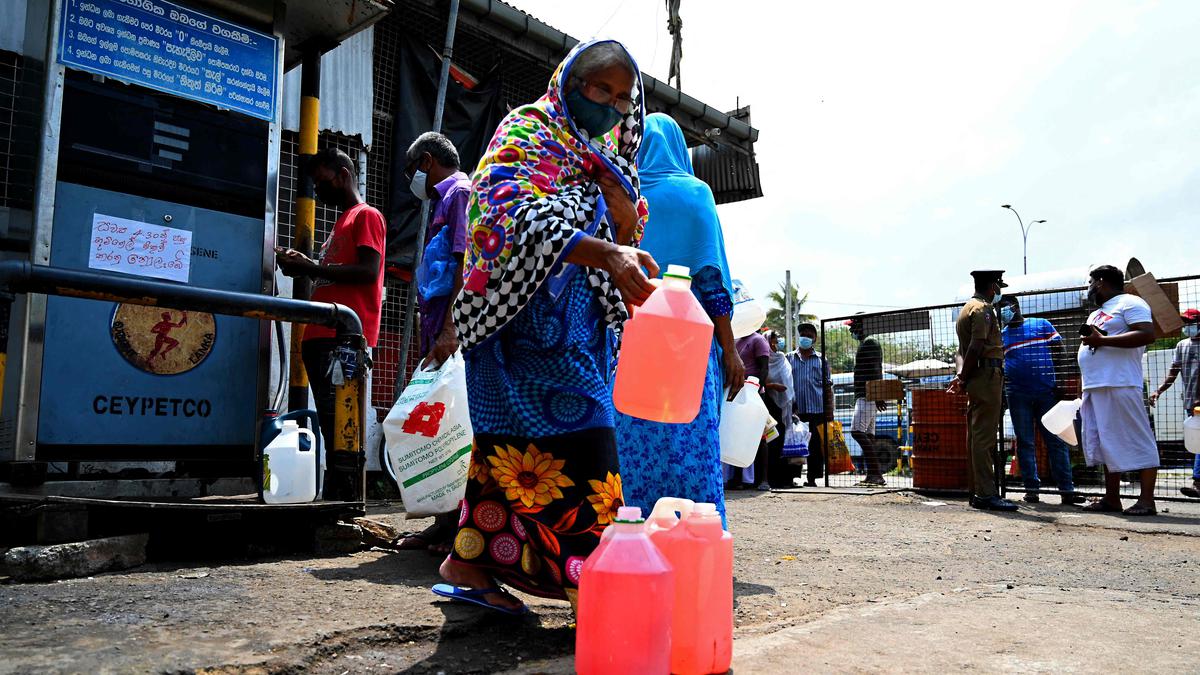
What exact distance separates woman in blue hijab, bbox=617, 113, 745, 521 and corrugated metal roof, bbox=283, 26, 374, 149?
5.17 meters

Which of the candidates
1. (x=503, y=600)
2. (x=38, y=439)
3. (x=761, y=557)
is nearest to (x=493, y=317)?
(x=503, y=600)

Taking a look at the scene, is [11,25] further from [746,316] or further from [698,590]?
[698,590]

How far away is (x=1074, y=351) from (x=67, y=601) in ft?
29.8

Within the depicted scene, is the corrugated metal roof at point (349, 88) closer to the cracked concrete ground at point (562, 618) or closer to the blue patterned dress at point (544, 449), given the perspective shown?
the cracked concrete ground at point (562, 618)

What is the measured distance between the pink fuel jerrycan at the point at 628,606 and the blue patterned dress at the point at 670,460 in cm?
109

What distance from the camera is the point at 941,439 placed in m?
8.28

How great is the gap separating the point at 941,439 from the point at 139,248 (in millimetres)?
7081

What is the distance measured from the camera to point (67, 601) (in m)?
2.50

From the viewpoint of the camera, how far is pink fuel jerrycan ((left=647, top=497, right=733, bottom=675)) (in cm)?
197

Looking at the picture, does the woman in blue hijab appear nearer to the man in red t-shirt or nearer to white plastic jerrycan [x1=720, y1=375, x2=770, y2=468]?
white plastic jerrycan [x1=720, y1=375, x2=770, y2=468]

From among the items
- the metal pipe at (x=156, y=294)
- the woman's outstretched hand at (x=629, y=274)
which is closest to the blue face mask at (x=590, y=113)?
the woman's outstretched hand at (x=629, y=274)

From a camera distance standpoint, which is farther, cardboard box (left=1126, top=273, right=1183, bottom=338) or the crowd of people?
cardboard box (left=1126, top=273, right=1183, bottom=338)

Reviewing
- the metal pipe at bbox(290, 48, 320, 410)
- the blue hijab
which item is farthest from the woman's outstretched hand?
the metal pipe at bbox(290, 48, 320, 410)

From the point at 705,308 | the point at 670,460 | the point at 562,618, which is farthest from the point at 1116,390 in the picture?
the point at 562,618
